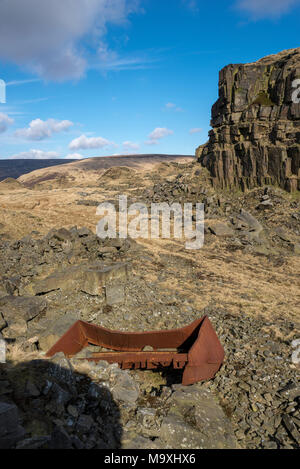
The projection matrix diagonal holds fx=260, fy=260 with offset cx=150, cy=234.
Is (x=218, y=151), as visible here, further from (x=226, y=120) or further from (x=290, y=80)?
(x=290, y=80)

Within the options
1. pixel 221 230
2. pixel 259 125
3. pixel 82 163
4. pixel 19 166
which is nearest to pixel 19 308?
pixel 221 230

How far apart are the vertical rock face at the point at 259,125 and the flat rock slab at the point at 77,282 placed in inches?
753

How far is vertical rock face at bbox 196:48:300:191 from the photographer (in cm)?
2262

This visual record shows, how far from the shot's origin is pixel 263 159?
23859 millimetres

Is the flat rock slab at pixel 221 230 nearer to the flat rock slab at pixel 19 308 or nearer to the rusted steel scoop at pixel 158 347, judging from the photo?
the rusted steel scoop at pixel 158 347

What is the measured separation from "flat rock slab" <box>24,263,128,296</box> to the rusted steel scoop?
2.48m

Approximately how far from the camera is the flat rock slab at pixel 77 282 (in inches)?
377

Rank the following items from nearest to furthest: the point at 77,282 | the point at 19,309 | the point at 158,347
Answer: the point at 158,347 → the point at 19,309 → the point at 77,282

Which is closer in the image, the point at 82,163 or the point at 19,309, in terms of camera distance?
the point at 19,309

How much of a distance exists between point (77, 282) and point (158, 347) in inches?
163

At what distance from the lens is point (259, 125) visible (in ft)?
80.0

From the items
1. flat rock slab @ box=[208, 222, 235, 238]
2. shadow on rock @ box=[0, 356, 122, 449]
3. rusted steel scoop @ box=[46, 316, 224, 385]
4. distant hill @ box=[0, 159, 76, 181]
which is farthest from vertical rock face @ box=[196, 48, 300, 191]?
distant hill @ box=[0, 159, 76, 181]

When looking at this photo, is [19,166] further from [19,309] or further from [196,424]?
[196,424]

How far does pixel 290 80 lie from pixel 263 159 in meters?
7.09
